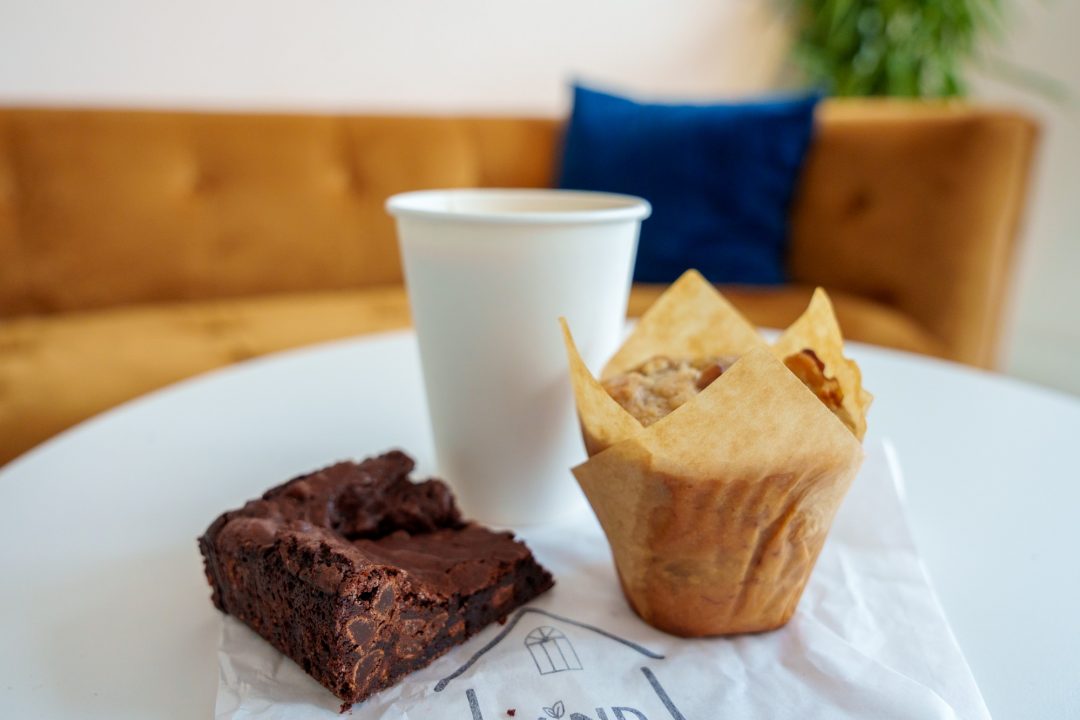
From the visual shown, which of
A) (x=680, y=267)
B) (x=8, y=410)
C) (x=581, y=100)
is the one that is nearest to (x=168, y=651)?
(x=8, y=410)

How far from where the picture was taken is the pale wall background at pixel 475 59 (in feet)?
6.94

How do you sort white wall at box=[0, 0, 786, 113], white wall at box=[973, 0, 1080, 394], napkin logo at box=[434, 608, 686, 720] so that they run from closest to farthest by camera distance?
napkin logo at box=[434, 608, 686, 720]
white wall at box=[0, 0, 786, 113]
white wall at box=[973, 0, 1080, 394]

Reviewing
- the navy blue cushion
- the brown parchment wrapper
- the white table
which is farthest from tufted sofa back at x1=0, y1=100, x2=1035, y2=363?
the brown parchment wrapper

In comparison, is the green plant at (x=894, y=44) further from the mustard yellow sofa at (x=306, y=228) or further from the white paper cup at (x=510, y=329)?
the white paper cup at (x=510, y=329)

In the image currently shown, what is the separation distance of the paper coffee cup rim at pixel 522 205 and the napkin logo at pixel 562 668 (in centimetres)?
30

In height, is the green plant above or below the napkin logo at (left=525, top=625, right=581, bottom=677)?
above

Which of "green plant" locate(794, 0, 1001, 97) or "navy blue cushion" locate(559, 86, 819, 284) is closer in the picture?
"navy blue cushion" locate(559, 86, 819, 284)

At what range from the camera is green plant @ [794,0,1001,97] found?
2.79 meters

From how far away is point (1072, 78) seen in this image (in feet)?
Result: 9.43

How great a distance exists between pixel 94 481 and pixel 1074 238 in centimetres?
323

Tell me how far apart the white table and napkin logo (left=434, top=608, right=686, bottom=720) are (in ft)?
0.55

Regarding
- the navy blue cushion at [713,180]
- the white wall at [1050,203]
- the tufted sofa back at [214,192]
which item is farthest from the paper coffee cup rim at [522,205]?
the white wall at [1050,203]

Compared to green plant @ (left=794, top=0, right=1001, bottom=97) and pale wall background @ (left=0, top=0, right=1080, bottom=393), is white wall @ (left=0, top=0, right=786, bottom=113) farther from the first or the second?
green plant @ (left=794, top=0, right=1001, bottom=97)

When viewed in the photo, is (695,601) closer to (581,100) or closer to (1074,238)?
(581,100)
